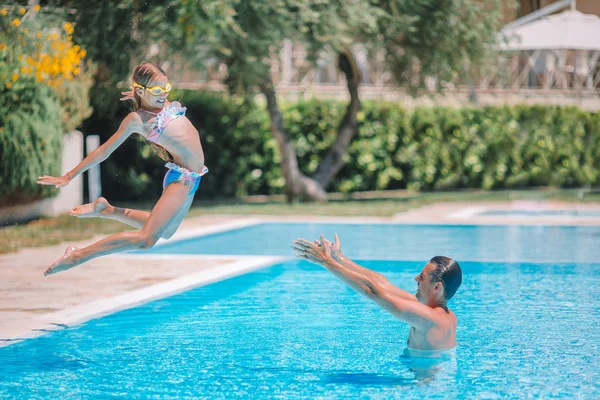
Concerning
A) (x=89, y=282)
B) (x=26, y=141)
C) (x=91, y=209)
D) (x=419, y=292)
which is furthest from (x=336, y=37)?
(x=419, y=292)

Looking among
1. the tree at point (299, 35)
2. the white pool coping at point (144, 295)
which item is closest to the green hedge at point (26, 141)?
the tree at point (299, 35)

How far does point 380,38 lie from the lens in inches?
712

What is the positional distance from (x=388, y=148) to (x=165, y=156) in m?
14.4

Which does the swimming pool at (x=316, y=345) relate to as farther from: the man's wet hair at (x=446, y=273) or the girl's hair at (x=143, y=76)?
the girl's hair at (x=143, y=76)

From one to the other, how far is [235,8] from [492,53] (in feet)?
17.9

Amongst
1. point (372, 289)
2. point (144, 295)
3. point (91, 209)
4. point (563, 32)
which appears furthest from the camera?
point (563, 32)

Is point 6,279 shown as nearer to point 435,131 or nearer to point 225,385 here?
point 225,385

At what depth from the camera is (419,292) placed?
604 centimetres

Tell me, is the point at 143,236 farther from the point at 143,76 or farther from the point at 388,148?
the point at 388,148

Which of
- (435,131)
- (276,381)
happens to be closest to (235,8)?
(435,131)

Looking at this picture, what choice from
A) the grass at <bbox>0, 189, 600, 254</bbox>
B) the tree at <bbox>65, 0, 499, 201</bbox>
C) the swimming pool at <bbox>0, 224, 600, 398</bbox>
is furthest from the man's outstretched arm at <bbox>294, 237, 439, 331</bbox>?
the tree at <bbox>65, 0, 499, 201</bbox>

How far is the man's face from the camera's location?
233 inches

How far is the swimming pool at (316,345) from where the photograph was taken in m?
5.51

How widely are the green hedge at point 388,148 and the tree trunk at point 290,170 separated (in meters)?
0.94
